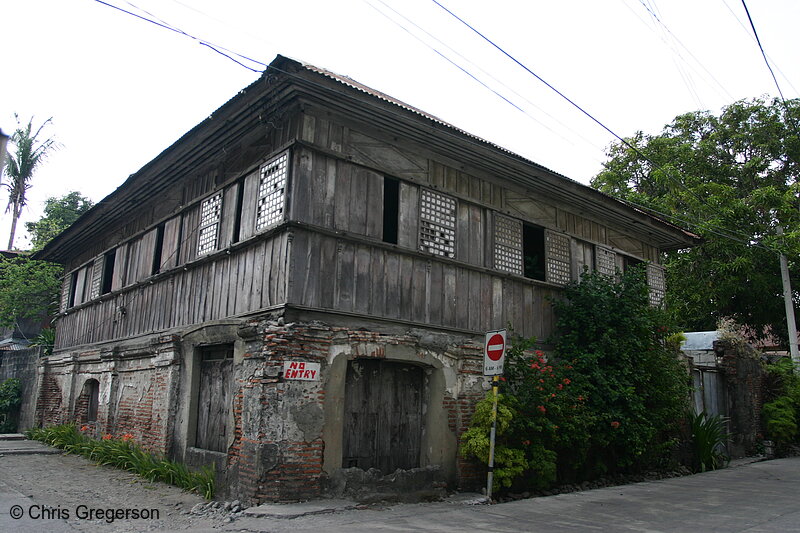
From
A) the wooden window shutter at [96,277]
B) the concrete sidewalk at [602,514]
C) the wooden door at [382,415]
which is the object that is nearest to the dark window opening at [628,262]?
the concrete sidewalk at [602,514]

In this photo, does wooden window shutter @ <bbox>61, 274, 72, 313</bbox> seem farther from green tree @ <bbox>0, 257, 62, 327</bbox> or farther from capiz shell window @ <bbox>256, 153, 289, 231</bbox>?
capiz shell window @ <bbox>256, 153, 289, 231</bbox>

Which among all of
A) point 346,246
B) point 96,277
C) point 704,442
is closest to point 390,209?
point 346,246

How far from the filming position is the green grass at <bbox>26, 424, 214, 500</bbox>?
8.33 m

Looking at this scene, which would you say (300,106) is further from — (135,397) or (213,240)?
(135,397)

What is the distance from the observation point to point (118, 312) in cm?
1317

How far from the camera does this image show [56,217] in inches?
1187

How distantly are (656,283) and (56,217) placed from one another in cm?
2880

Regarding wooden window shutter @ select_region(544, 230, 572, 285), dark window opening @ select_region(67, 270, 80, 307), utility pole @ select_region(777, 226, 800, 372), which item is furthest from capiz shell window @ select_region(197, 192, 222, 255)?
utility pole @ select_region(777, 226, 800, 372)

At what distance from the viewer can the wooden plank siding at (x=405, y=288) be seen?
26.4 ft

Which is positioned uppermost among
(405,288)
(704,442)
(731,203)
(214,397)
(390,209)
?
(731,203)

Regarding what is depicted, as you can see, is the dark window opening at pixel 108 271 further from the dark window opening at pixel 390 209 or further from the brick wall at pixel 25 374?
the dark window opening at pixel 390 209

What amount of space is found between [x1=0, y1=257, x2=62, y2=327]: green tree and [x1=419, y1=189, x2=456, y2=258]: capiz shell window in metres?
17.9

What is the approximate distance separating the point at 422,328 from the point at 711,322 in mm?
18426

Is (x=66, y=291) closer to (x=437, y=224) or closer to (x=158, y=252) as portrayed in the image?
(x=158, y=252)
